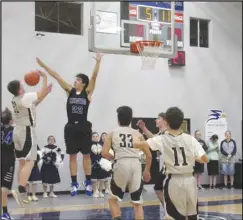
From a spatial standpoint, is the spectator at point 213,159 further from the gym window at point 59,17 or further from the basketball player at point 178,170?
the basketball player at point 178,170

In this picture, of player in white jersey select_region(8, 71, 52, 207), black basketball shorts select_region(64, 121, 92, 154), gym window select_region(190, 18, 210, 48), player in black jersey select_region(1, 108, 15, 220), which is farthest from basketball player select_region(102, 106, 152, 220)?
gym window select_region(190, 18, 210, 48)

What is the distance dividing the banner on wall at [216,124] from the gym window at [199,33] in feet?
7.87

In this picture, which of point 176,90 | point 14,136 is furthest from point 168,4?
point 14,136

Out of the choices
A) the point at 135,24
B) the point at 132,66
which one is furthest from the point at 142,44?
the point at 132,66

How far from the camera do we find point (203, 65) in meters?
16.0

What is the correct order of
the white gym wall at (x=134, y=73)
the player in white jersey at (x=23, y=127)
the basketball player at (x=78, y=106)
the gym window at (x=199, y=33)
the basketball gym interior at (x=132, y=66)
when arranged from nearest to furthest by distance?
the player in white jersey at (x=23, y=127) → the basketball player at (x=78, y=106) → the basketball gym interior at (x=132, y=66) → the white gym wall at (x=134, y=73) → the gym window at (x=199, y=33)

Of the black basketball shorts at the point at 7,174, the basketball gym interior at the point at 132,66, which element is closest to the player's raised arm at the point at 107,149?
the black basketball shorts at the point at 7,174

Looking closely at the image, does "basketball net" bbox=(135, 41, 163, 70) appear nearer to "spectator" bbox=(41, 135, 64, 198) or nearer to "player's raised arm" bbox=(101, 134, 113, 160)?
"player's raised arm" bbox=(101, 134, 113, 160)

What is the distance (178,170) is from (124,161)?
1.38 metres

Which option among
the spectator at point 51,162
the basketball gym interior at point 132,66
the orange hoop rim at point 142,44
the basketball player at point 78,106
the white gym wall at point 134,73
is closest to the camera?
the basketball player at point 78,106

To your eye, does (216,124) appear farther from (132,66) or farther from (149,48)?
(149,48)

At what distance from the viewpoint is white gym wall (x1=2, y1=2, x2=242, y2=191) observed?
13.1 meters

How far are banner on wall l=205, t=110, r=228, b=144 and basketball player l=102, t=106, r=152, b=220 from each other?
30.0 ft

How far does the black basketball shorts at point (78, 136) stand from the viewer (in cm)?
676
